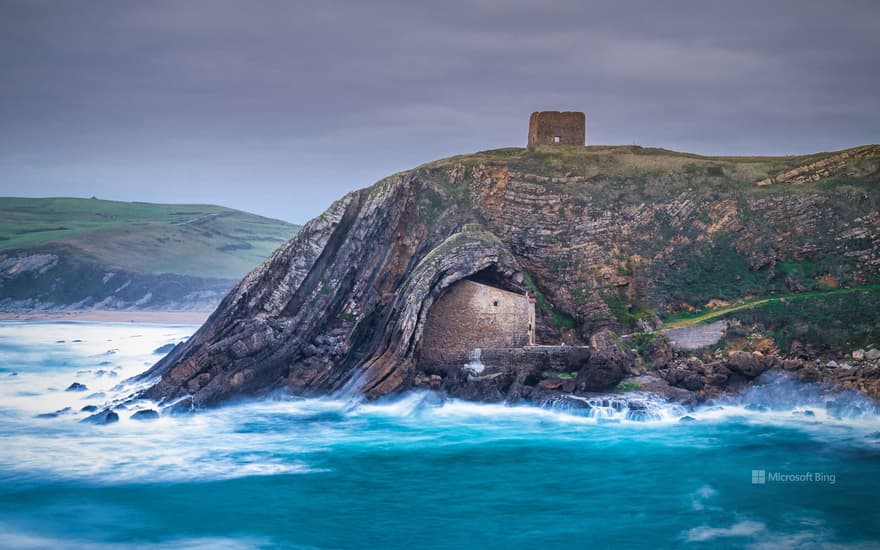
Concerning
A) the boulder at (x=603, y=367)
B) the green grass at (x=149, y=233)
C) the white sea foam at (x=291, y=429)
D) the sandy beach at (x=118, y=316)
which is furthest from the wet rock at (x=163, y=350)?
the green grass at (x=149, y=233)

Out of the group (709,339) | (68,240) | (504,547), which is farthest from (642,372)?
(68,240)

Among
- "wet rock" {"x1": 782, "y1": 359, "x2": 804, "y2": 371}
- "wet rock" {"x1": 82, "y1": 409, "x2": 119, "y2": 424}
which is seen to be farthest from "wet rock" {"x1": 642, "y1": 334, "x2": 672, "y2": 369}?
"wet rock" {"x1": 82, "y1": 409, "x2": 119, "y2": 424}

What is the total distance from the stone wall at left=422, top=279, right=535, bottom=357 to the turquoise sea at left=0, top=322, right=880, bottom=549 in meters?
2.97

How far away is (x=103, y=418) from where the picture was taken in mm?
33094

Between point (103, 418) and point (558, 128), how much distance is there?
2817cm

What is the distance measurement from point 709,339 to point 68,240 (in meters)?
82.5

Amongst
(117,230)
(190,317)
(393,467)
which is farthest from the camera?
(117,230)

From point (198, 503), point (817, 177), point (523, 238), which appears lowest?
point (198, 503)

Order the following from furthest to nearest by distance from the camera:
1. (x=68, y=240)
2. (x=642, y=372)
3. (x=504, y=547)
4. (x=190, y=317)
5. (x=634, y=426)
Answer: (x=68, y=240) → (x=190, y=317) → (x=642, y=372) → (x=634, y=426) → (x=504, y=547)

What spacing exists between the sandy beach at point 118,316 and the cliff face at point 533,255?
38419mm

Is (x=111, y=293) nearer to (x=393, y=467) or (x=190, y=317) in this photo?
(x=190, y=317)

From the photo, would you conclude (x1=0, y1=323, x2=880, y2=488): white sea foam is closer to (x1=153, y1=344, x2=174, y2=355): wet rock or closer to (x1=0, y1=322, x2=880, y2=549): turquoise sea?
(x1=0, y1=322, x2=880, y2=549): turquoise sea

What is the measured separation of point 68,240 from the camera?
97188 mm

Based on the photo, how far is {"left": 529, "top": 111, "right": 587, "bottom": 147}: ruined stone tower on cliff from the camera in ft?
154
